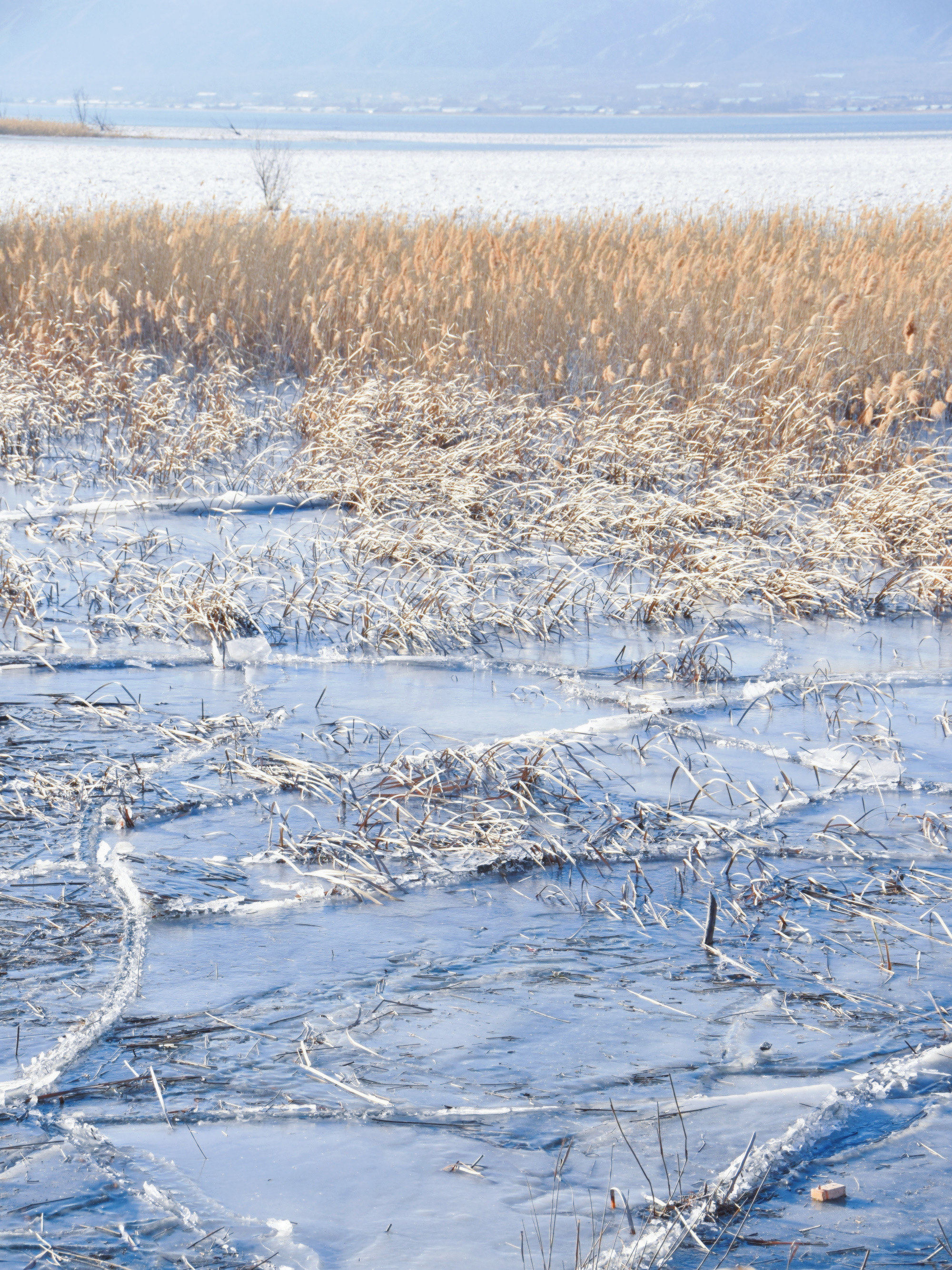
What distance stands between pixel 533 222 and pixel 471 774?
10014mm

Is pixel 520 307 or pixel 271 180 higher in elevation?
pixel 271 180

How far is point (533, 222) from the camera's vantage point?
466 inches

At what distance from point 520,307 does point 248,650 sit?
4696 millimetres

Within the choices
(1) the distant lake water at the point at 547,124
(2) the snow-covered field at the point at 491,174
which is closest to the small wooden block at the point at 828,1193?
(2) the snow-covered field at the point at 491,174

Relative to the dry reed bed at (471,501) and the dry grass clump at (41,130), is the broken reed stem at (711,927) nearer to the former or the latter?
the dry reed bed at (471,501)

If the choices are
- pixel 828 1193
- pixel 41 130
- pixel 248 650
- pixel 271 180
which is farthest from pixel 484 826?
pixel 41 130

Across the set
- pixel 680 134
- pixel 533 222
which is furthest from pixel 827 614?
pixel 680 134

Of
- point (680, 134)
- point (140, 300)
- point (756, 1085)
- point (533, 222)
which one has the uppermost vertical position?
point (680, 134)

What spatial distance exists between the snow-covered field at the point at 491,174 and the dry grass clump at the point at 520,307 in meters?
3.91

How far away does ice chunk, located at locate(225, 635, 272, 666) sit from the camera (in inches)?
158

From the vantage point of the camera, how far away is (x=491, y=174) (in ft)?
98.4

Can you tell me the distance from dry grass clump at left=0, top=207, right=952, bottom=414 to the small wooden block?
5.23 meters

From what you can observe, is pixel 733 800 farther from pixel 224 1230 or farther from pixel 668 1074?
pixel 224 1230

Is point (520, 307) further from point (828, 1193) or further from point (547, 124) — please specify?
point (547, 124)
